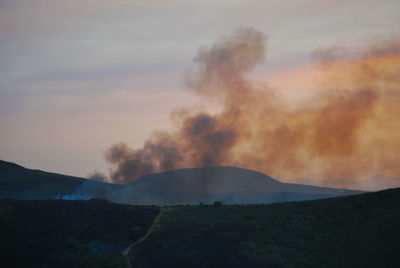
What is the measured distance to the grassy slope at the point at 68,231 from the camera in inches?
2013

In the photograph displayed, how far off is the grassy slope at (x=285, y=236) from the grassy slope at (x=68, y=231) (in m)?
4.15

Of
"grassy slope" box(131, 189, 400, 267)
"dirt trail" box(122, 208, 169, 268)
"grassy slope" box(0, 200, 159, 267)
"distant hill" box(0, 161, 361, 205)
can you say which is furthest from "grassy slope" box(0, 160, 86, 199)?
"grassy slope" box(131, 189, 400, 267)

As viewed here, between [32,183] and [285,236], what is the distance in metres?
91.3

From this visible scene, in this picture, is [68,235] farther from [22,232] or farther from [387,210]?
[387,210]

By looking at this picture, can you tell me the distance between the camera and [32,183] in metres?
128

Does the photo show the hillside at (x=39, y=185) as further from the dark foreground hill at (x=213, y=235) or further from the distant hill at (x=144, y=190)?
the dark foreground hill at (x=213, y=235)

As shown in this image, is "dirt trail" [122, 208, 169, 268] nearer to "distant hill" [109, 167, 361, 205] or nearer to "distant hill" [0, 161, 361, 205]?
"distant hill" [0, 161, 361, 205]

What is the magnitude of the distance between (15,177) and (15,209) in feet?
239

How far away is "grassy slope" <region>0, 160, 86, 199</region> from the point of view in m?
118

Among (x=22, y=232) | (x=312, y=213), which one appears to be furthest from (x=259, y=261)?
(x=22, y=232)

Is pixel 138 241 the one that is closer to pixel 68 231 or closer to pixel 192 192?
pixel 68 231

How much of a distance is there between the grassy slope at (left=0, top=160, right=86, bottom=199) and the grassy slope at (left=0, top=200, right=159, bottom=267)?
137 feet

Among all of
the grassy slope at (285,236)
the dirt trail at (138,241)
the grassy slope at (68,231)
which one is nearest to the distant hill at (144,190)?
the grassy slope at (68,231)

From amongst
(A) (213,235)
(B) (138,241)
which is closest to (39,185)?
(B) (138,241)
